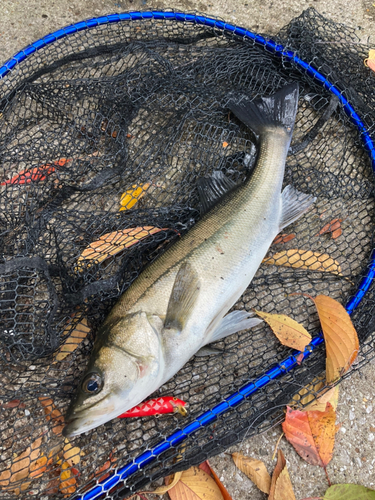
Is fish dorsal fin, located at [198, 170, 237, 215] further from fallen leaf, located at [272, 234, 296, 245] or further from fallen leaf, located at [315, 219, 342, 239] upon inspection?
fallen leaf, located at [315, 219, 342, 239]

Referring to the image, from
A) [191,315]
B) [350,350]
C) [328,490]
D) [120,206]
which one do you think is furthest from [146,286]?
[328,490]

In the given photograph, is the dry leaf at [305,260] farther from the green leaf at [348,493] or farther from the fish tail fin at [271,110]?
→ the green leaf at [348,493]

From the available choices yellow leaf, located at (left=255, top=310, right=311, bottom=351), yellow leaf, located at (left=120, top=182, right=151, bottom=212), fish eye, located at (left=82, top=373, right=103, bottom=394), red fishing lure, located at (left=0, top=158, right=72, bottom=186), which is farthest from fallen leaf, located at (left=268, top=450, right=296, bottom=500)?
red fishing lure, located at (left=0, top=158, right=72, bottom=186)

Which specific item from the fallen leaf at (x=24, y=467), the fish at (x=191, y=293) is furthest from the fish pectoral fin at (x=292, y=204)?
the fallen leaf at (x=24, y=467)

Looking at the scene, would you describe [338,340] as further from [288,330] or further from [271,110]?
[271,110]

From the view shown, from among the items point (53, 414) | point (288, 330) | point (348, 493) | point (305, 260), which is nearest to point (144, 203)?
point (305, 260)

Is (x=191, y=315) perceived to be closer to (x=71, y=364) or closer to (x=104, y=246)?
(x=104, y=246)

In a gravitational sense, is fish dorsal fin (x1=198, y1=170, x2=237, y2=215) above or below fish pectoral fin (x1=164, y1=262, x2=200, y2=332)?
above
